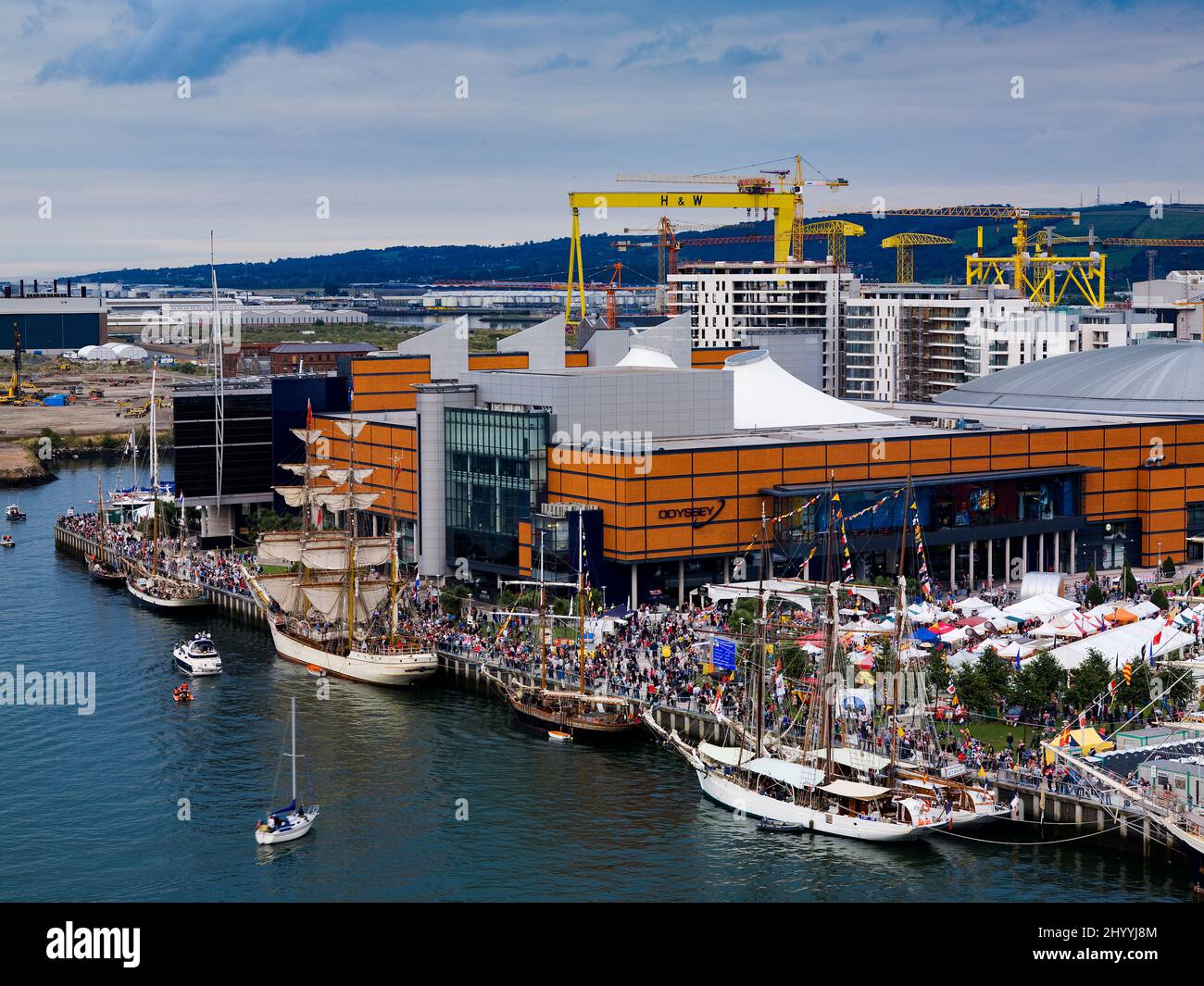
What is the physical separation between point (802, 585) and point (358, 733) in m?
18.7

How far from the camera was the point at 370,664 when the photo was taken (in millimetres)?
69062

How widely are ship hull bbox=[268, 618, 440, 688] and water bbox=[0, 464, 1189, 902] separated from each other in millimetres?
635

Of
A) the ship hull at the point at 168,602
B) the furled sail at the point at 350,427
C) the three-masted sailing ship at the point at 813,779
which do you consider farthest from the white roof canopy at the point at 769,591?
the ship hull at the point at 168,602

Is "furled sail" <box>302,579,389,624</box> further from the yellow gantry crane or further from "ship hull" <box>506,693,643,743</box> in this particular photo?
the yellow gantry crane

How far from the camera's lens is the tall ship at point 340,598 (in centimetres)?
6925

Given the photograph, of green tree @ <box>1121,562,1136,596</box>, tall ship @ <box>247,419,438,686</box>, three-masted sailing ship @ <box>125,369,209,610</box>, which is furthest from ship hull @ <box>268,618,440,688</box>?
green tree @ <box>1121,562,1136,596</box>

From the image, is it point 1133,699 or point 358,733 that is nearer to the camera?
point 1133,699

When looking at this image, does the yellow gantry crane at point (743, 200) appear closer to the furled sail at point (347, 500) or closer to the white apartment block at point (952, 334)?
the white apartment block at point (952, 334)

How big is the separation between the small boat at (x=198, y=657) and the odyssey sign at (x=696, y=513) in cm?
1852

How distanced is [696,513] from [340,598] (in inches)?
593

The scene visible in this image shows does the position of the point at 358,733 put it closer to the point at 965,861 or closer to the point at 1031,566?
the point at 965,861

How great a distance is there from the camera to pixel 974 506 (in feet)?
271
